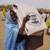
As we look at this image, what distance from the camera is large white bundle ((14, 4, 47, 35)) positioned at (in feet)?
6.26

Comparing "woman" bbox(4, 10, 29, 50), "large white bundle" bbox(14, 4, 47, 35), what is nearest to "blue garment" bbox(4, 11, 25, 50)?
"woman" bbox(4, 10, 29, 50)

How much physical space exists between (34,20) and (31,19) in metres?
0.04

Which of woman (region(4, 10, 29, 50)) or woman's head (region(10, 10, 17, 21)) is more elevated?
woman's head (region(10, 10, 17, 21))

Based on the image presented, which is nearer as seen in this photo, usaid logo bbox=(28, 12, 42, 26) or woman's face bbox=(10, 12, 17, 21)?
usaid logo bbox=(28, 12, 42, 26)

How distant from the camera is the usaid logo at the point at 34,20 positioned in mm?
1948

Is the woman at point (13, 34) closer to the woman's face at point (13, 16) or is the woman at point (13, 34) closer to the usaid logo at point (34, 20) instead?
the woman's face at point (13, 16)

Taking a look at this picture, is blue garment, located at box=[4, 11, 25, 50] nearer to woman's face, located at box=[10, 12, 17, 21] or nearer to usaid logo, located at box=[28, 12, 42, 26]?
woman's face, located at box=[10, 12, 17, 21]

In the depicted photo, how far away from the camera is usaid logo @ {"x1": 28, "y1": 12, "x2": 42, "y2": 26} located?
195 centimetres

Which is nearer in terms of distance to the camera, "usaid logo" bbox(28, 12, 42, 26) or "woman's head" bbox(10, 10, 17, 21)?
"usaid logo" bbox(28, 12, 42, 26)

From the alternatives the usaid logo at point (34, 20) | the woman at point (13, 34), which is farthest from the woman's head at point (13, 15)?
the usaid logo at point (34, 20)

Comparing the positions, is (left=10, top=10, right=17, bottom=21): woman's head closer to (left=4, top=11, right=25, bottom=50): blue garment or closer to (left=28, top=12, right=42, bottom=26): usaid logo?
(left=4, top=11, right=25, bottom=50): blue garment

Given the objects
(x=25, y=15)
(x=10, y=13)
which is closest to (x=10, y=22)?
(x=10, y=13)

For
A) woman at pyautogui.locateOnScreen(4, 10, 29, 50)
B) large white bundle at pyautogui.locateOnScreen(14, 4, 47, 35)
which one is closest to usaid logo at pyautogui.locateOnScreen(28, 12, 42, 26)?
large white bundle at pyautogui.locateOnScreen(14, 4, 47, 35)

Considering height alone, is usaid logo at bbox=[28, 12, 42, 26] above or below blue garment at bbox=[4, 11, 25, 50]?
above
